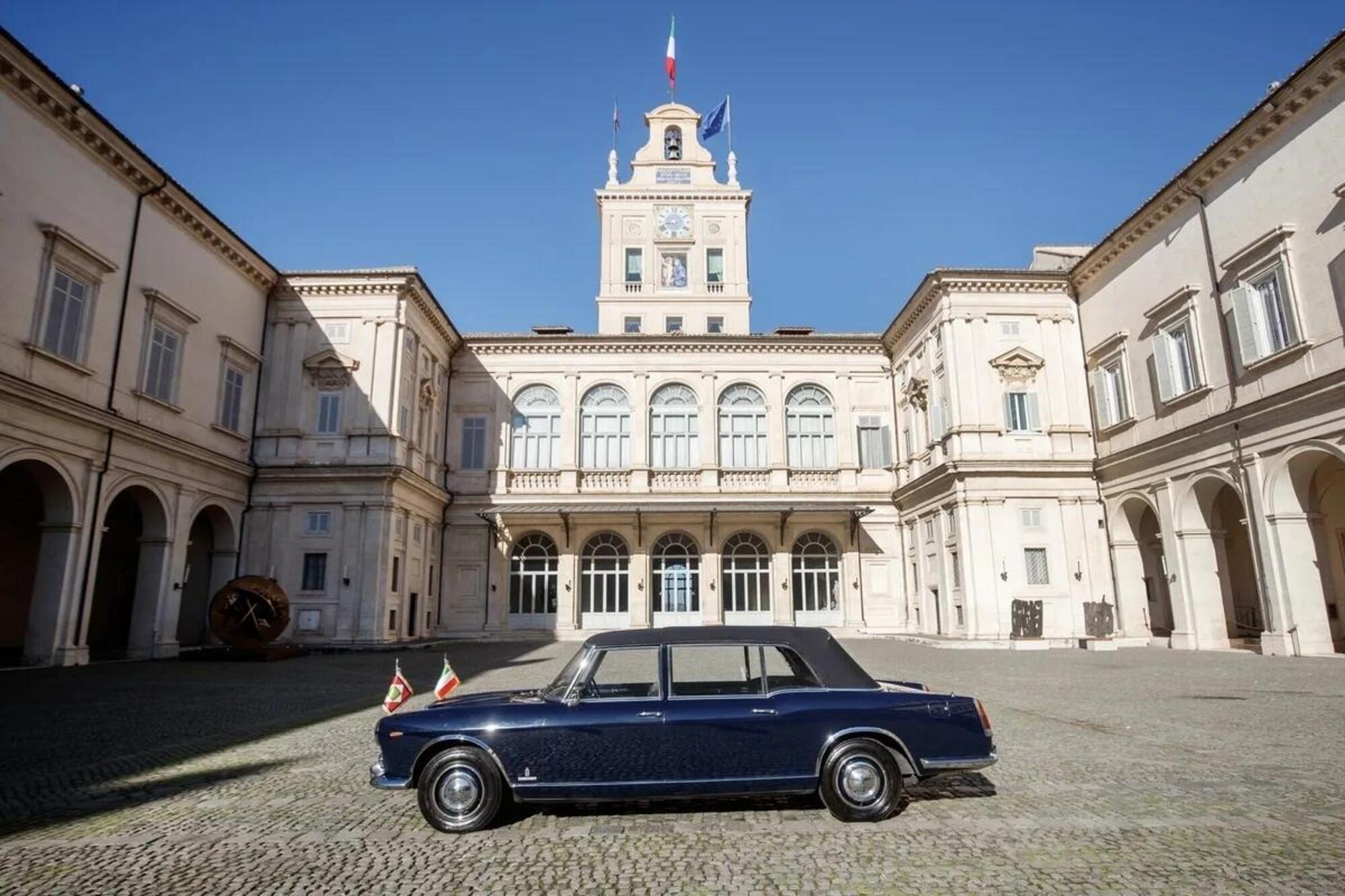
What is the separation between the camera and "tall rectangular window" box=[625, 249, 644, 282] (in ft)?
118

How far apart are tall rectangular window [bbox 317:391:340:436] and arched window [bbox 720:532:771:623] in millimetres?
14395

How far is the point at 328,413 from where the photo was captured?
24547mm

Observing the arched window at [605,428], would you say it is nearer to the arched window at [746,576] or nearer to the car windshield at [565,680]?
the arched window at [746,576]

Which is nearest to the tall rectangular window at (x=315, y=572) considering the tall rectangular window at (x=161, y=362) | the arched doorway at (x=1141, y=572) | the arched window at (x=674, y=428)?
the tall rectangular window at (x=161, y=362)

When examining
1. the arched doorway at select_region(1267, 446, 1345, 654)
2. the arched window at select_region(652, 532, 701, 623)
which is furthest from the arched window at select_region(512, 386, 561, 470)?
the arched doorway at select_region(1267, 446, 1345, 654)

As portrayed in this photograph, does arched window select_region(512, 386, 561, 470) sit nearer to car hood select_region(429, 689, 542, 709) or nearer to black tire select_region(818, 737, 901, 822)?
car hood select_region(429, 689, 542, 709)

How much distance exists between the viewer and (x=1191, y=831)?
4848 millimetres

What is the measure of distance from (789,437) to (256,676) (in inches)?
809

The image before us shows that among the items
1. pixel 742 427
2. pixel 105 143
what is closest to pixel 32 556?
pixel 105 143

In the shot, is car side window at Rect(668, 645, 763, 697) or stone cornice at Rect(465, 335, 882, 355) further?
stone cornice at Rect(465, 335, 882, 355)

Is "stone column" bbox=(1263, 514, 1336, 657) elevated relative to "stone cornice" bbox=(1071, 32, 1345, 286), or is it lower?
lower

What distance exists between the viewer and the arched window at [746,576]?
28.8 m

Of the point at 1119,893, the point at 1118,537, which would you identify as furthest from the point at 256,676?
the point at 1118,537

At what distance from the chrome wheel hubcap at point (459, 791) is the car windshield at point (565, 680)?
28.2 inches
